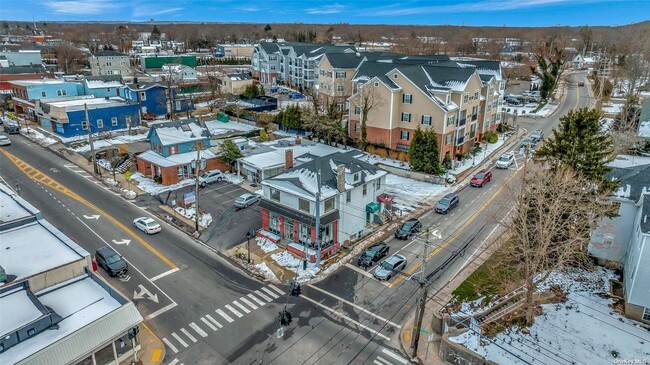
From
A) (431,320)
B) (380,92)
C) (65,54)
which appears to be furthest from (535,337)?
(65,54)

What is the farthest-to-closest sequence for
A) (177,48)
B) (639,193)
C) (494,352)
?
(177,48) < (639,193) < (494,352)

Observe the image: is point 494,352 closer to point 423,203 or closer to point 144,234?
point 423,203

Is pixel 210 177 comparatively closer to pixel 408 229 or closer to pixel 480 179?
pixel 408 229

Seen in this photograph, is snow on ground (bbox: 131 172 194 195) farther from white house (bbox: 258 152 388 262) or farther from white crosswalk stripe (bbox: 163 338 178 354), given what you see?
white crosswalk stripe (bbox: 163 338 178 354)

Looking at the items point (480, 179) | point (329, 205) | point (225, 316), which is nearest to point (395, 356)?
point (225, 316)

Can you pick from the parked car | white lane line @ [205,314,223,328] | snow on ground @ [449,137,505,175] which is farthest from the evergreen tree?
white lane line @ [205,314,223,328]

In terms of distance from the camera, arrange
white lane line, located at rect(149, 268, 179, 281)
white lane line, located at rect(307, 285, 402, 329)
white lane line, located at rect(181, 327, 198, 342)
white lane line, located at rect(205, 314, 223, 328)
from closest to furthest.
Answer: white lane line, located at rect(181, 327, 198, 342), white lane line, located at rect(205, 314, 223, 328), white lane line, located at rect(307, 285, 402, 329), white lane line, located at rect(149, 268, 179, 281)
